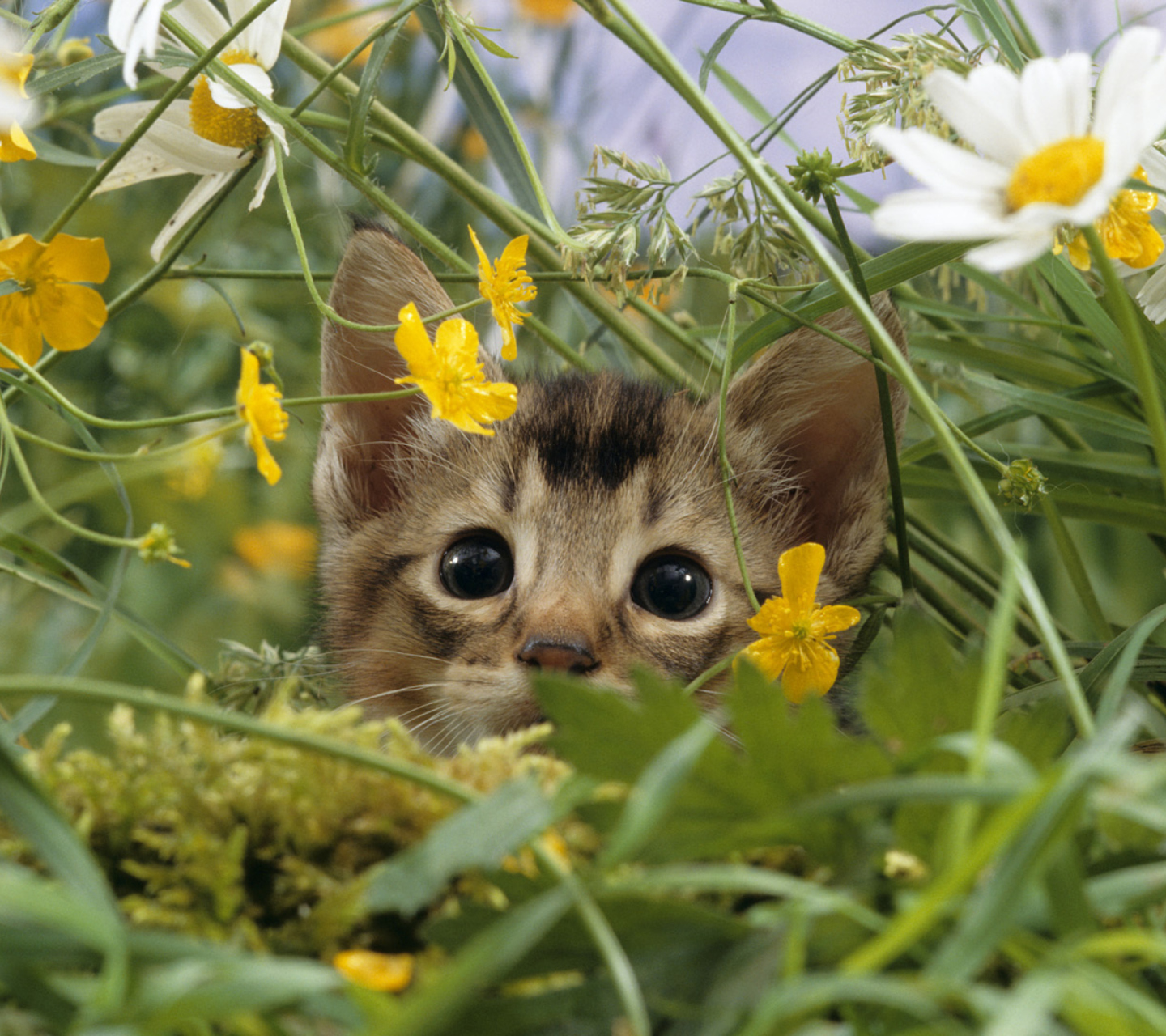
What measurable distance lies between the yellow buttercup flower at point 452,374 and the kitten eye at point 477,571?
33 cm

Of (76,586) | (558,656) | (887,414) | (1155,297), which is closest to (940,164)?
(887,414)

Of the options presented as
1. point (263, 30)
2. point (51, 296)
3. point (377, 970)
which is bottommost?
point (377, 970)

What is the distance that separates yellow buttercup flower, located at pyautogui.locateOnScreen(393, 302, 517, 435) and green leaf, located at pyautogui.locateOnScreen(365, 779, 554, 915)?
430 millimetres

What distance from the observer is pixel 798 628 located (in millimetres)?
781

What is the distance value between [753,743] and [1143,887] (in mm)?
136

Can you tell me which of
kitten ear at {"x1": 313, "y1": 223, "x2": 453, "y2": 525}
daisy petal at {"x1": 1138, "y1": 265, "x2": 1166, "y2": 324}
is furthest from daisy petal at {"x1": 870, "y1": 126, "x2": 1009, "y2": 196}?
kitten ear at {"x1": 313, "y1": 223, "x2": 453, "y2": 525}

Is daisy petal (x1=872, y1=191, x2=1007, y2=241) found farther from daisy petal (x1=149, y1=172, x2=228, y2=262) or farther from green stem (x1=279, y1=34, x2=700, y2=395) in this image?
daisy petal (x1=149, y1=172, x2=228, y2=262)

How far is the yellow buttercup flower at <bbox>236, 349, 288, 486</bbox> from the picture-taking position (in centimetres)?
66

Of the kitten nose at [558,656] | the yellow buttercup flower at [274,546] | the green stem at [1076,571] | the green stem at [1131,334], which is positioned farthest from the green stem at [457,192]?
the yellow buttercup flower at [274,546]

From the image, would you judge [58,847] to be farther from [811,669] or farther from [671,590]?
[671,590]

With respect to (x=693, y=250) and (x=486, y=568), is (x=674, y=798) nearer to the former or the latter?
(x=693, y=250)

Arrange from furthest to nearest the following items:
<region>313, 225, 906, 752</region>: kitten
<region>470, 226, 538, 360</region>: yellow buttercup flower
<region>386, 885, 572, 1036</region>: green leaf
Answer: <region>313, 225, 906, 752</region>: kitten < <region>470, 226, 538, 360</region>: yellow buttercup flower < <region>386, 885, 572, 1036</region>: green leaf

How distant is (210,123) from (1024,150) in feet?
2.25

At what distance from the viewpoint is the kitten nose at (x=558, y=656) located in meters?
0.94
